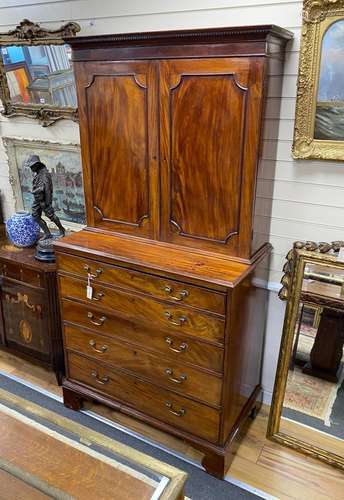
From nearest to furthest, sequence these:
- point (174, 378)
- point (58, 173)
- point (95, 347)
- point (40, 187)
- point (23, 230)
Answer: point (174, 378), point (95, 347), point (40, 187), point (23, 230), point (58, 173)

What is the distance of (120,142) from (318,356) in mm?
1397

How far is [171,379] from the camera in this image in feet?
6.42

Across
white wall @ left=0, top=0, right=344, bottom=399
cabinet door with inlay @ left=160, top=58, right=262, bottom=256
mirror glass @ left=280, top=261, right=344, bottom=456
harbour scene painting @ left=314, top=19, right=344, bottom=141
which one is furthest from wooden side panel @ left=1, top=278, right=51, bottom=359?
harbour scene painting @ left=314, top=19, right=344, bottom=141

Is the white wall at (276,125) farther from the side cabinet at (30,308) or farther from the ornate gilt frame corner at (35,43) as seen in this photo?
the side cabinet at (30,308)

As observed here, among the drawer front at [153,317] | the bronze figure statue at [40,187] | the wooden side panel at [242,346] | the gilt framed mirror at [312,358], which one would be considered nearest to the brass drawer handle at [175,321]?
the drawer front at [153,317]

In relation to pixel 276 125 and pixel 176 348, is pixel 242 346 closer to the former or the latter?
pixel 176 348

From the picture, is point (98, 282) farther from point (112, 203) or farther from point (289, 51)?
point (289, 51)

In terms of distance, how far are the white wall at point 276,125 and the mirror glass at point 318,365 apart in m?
0.20

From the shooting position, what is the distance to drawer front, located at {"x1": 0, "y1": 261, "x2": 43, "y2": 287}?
237cm

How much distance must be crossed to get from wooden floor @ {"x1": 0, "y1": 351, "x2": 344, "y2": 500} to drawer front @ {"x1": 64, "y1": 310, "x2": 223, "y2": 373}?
0.59 meters

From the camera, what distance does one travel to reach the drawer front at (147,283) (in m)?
1.72

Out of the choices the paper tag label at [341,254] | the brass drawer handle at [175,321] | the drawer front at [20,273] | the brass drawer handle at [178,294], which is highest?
the paper tag label at [341,254]

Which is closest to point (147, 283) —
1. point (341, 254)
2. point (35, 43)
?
point (341, 254)

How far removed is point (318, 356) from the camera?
2.07 meters
